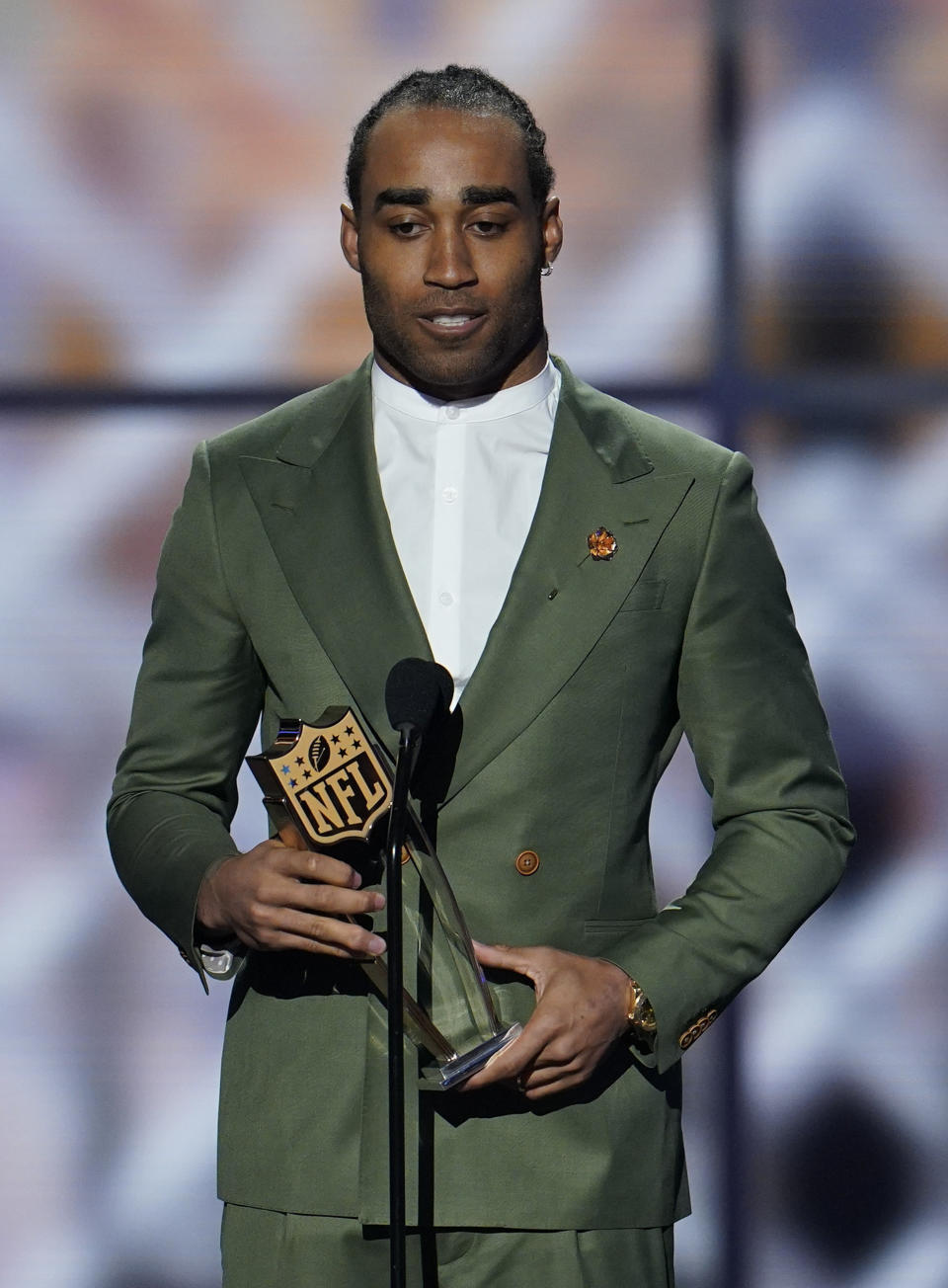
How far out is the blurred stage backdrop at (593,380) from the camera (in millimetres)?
2438

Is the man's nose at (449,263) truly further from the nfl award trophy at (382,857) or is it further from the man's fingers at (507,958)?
the man's fingers at (507,958)

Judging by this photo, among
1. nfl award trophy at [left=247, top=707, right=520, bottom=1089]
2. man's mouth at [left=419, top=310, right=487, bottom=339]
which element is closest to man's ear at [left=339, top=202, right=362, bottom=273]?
man's mouth at [left=419, top=310, right=487, bottom=339]

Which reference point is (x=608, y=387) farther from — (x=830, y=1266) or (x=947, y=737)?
(x=830, y=1266)

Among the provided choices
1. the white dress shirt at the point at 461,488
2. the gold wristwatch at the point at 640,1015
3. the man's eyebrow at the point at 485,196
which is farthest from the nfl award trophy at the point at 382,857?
the man's eyebrow at the point at 485,196

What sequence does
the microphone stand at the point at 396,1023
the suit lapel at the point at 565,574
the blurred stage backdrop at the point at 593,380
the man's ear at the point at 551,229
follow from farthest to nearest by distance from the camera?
the blurred stage backdrop at the point at 593,380 < the man's ear at the point at 551,229 < the suit lapel at the point at 565,574 < the microphone stand at the point at 396,1023

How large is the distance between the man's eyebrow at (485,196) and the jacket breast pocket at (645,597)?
335 mm

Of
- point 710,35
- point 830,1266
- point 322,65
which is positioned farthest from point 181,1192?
point 710,35

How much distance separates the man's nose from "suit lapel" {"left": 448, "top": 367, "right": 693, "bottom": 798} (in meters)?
0.16

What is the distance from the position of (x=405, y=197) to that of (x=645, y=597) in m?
0.38

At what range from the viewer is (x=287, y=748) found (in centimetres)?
139

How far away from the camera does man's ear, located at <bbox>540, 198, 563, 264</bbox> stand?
1745 millimetres

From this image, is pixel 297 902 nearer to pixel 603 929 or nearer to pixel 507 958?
pixel 507 958

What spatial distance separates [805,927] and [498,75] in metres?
1.09

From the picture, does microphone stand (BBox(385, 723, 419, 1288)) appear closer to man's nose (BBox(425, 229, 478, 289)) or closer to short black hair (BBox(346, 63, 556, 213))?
man's nose (BBox(425, 229, 478, 289))
